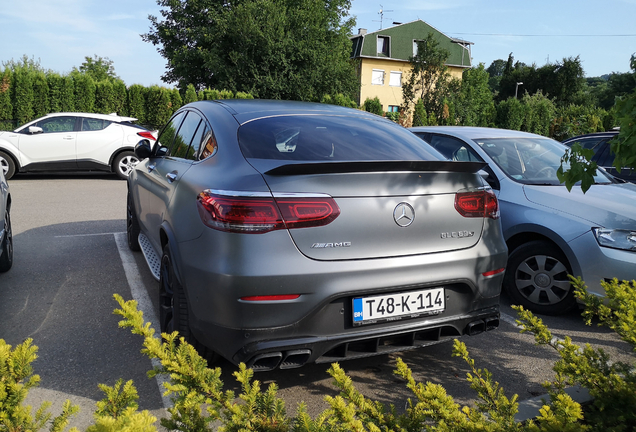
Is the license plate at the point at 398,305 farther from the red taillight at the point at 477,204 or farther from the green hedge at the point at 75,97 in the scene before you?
the green hedge at the point at 75,97

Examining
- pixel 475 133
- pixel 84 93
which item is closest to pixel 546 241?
pixel 475 133

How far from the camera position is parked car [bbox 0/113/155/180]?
13070mm

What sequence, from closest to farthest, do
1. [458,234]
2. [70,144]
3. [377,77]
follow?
[458,234]
[70,144]
[377,77]

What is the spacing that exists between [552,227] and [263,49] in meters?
31.6

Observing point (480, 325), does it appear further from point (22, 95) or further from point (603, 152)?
point (22, 95)

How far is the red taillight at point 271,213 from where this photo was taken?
2.61 metres

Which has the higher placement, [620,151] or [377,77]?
[377,77]

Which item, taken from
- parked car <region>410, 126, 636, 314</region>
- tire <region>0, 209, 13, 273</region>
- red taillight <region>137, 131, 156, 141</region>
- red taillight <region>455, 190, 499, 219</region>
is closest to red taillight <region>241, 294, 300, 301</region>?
red taillight <region>455, 190, 499, 219</region>

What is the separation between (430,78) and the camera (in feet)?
129

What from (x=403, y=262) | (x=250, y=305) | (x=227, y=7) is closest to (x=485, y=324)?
(x=403, y=262)

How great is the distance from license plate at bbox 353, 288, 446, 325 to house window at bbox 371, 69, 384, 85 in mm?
54953

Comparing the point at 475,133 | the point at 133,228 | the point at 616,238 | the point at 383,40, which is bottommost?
the point at 133,228

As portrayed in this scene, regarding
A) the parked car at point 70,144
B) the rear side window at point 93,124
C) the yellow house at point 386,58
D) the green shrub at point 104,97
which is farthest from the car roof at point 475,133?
the yellow house at point 386,58

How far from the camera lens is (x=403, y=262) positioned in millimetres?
2828
